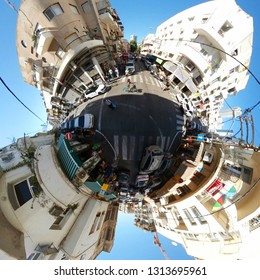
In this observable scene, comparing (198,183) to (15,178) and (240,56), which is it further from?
(240,56)

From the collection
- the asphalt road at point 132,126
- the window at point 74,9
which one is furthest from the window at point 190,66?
the window at point 74,9

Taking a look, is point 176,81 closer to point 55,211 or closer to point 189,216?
point 189,216

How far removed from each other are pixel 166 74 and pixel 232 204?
1470 centimetres

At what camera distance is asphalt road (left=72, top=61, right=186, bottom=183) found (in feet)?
29.2

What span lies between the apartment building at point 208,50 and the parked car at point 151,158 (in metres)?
10.0

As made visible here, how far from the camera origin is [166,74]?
56.1 ft

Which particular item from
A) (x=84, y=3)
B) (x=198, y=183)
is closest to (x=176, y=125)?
(x=198, y=183)

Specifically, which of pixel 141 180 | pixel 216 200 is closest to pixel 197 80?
pixel 216 200

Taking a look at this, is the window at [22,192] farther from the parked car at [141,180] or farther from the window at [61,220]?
the parked car at [141,180]

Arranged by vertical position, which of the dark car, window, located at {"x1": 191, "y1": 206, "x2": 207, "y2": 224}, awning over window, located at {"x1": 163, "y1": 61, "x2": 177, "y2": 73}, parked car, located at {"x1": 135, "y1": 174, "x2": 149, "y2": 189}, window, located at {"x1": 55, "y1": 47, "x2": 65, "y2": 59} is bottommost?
window, located at {"x1": 191, "y1": 206, "x2": 207, "y2": 224}

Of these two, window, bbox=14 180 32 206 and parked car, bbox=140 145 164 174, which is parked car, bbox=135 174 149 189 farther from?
window, bbox=14 180 32 206

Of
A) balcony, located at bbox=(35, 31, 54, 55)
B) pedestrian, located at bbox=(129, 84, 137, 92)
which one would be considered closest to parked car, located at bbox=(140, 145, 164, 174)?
pedestrian, located at bbox=(129, 84, 137, 92)

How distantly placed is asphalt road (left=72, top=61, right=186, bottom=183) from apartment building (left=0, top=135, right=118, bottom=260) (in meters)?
2.36

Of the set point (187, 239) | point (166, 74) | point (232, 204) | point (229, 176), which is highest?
point (166, 74)
